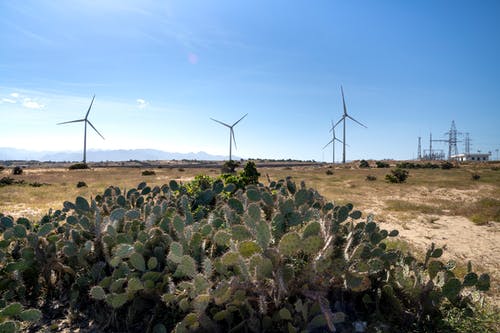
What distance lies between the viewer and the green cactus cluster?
2.87 m

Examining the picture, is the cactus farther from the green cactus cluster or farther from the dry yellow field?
the dry yellow field

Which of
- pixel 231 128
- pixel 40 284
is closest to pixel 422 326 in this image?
pixel 40 284

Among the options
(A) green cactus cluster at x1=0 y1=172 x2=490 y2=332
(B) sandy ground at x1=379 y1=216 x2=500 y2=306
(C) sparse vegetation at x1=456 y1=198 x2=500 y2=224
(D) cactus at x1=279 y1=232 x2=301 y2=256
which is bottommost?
(B) sandy ground at x1=379 y1=216 x2=500 y2=306

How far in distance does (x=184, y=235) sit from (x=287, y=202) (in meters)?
1.38

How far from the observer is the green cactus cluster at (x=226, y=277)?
9.43 ft

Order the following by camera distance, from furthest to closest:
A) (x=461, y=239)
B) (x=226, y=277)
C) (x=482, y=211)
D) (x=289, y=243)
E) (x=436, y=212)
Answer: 1. (x=436, y=212)
2. (x=482, y=211)
3. (x=461, y=239)
4. (x=226, y=277)
5. (x=289, y=243)

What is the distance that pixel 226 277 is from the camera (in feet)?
10.8

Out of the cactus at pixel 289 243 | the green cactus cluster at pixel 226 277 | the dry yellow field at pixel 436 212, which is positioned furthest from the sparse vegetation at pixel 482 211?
the cactus at pixel 289 243

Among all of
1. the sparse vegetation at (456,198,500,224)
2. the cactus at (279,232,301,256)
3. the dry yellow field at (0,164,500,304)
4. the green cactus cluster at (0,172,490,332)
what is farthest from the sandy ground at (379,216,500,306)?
the cactus at (279,232,301,256)

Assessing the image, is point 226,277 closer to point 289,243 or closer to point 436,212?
point 289,243

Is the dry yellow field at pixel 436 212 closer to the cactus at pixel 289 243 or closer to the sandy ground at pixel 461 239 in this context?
the sandy ground at pixel 461 239

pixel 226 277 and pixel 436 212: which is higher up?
pixel 226 277

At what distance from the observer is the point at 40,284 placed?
164 inches

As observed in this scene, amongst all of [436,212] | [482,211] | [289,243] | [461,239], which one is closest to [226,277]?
[289,243]
